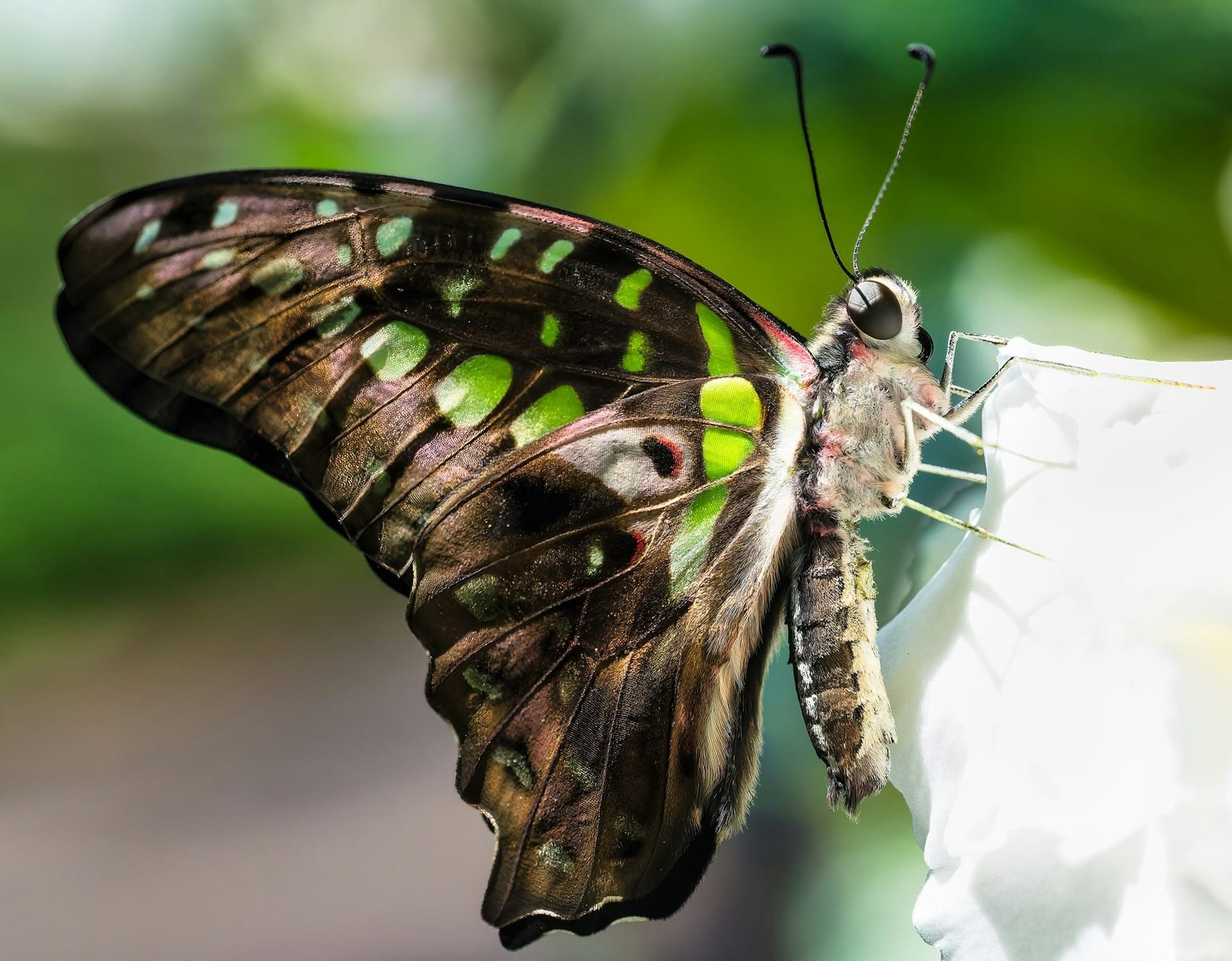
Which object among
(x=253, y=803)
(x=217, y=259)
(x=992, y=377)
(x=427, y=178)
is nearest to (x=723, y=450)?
(x=992, y=377)

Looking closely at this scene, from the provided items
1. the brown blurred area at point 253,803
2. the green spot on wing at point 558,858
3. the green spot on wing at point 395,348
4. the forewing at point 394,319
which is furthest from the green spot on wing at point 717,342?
the brown blurred area at point 253,803

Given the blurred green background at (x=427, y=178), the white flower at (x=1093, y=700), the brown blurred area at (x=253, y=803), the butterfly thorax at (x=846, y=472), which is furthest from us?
the brown blurred area at (x=253, y=803)

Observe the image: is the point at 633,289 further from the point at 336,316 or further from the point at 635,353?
the point at 336,316

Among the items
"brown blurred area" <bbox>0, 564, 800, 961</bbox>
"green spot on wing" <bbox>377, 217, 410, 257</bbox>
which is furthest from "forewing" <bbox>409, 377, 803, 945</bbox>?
"brown blurred area" <bbox>0, 564, 800, 961</bbox>

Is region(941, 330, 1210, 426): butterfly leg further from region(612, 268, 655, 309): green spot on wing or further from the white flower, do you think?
region(612, 268, 655, 309): green spot on wing

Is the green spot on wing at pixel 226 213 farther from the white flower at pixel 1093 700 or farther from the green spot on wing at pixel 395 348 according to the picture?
the white flower at pixel 1093 700

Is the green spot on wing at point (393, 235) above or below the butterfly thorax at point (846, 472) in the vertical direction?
above
